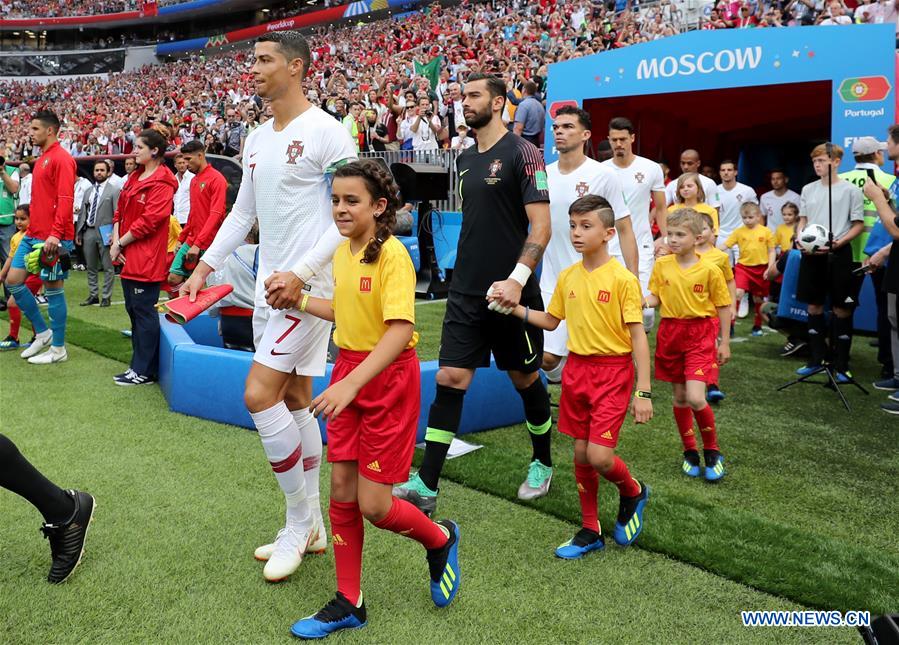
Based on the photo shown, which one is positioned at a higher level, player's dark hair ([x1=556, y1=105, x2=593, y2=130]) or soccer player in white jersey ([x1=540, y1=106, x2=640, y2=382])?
player's dark hair ([x1=556, y1=105, x2=593, y2=130])

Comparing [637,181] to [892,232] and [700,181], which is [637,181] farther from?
[700,181]

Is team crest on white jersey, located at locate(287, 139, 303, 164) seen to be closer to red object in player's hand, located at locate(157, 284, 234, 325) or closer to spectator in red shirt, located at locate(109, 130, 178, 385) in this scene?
red object in player's hand, located at locate(157, 284, 234, 325)

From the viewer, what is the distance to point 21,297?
708 cm

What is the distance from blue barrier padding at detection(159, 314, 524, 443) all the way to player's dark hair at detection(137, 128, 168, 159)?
1.88 m

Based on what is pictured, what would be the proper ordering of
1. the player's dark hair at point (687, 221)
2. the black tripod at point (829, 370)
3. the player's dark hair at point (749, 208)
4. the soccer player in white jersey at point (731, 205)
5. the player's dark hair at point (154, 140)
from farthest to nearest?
1. the soccer player in white jersey at point (731, 205)
2. the player's dark hair at point (749, 208)
3. the player's dark hair at point (154, 140)
4. the black tripod at point (829, 370)
5. the player's dark hair at point (687, 221)

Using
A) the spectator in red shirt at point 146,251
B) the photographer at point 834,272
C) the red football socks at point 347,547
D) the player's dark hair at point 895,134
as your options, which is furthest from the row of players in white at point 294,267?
the photographer at point 834,272

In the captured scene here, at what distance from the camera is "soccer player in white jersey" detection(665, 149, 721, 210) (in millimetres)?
7957

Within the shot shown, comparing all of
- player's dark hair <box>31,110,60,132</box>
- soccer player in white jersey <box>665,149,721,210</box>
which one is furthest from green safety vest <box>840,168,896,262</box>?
player's dark hair <box>31,110,60,132</box>

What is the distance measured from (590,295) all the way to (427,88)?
14.7 metres

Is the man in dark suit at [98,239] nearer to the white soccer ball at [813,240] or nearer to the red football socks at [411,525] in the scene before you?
the white soccer ball at [813,240]

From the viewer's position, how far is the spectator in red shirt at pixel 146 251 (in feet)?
20.5

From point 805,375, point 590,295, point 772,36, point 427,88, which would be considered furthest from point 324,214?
point 427,88

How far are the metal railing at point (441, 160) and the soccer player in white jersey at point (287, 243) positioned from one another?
841 centimetres

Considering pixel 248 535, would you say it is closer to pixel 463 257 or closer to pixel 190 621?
pixel 190 621
